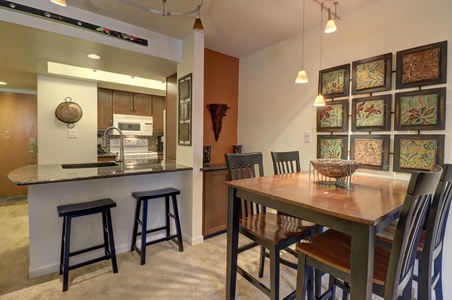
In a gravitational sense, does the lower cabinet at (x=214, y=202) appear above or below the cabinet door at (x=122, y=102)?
below

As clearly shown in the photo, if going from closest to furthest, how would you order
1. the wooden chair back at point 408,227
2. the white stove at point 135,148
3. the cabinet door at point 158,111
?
the wooden chair back at point 408,227 < the white stove at point 135,148 < the cabinet door at point 158,111

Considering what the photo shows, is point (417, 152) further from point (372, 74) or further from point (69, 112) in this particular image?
point (69, 112)

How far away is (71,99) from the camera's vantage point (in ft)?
12.0

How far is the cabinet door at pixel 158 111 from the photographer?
4.77 meters

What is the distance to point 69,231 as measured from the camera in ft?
6.10

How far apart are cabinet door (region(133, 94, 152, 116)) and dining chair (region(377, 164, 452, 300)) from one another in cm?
437

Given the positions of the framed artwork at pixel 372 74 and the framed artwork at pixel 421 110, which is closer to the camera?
the framed artwork at pixel 421 110

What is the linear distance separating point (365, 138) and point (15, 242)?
399cm

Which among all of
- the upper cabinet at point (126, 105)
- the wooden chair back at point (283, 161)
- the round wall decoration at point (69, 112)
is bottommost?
the wooden chair back at point (283, 161)

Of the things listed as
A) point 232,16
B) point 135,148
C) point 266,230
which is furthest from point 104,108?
A: point 266,230

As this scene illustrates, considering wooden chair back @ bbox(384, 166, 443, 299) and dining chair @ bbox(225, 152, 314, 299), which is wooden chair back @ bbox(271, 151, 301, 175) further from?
wooden chair back @ bbox(384, 166, 443, 299)

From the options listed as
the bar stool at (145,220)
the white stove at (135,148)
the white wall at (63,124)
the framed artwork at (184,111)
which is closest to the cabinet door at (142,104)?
the white stove at (135,148)

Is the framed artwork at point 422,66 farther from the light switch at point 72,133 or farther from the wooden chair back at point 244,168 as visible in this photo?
the light switch at point 72,133

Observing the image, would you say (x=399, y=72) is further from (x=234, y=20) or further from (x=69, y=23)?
(x=69, y=23)
